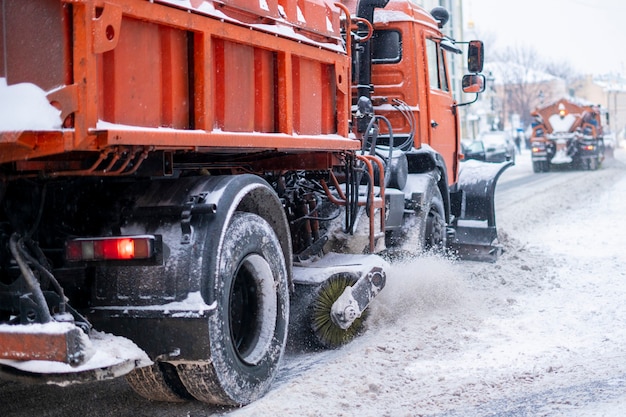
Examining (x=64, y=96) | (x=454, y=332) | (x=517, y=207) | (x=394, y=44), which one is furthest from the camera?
(x=517, y=207)

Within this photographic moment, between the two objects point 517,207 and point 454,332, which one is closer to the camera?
point 454,332

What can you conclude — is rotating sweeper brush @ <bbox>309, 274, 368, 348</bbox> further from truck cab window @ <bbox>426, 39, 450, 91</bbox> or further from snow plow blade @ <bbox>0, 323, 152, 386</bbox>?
truck cab window @ <bbox>426, 39, 450, 91</bbox>

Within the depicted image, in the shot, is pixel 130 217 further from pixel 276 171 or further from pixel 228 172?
pixel 276 171

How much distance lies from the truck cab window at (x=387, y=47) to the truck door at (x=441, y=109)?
370 mm

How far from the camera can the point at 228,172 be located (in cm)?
533

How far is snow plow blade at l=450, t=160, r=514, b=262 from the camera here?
9945mm

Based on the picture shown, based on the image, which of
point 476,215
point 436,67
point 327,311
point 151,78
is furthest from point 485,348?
point 476,215

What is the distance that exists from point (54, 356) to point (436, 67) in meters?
6.25

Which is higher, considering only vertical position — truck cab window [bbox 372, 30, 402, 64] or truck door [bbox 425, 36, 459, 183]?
truck cab window [bbox 372, 30, 402, 64]

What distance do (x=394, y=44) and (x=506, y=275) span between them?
266 centimetres

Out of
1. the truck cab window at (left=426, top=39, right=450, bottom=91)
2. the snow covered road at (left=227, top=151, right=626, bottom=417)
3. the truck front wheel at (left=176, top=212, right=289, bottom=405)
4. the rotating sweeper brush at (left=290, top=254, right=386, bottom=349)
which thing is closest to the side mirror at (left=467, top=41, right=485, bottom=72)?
the truck cab window at (left=426, top=39, right=450, bottom=91)

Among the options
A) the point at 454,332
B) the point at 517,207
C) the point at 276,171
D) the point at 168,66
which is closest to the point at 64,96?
the point at 168,66

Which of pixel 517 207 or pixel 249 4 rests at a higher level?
pixel 249 4

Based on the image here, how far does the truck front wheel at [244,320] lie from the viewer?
4293 mm
